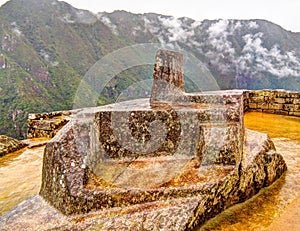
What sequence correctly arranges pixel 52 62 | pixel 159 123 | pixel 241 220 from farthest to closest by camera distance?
pixel 52 62
pixel 159 123
pixel 241 220

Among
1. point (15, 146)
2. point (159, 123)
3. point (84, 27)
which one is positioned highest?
point (84, 27)

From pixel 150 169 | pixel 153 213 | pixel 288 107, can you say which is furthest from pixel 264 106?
pixel 153 213

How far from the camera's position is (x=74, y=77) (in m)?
83.5

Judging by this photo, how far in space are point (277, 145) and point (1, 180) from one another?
4793mm

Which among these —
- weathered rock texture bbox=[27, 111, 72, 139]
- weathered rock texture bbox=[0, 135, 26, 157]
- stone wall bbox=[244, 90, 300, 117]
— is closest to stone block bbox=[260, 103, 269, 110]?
stone wall bbox=[244, 90, 300, 117]

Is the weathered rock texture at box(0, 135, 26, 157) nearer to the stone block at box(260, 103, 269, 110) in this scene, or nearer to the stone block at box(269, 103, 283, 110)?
the stone block at box(260, 103, 269, 110)

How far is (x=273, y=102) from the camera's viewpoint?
965 centimetres

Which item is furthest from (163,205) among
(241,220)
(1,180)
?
(1,180)

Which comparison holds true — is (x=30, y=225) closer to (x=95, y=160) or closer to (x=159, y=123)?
(x=95, y=160)

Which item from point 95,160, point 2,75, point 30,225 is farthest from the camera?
point 2,75

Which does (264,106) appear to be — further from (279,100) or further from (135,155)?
(135,155)

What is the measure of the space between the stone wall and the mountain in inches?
2065

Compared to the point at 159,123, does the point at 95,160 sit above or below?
below

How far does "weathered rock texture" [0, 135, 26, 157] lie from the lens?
5.87 m
